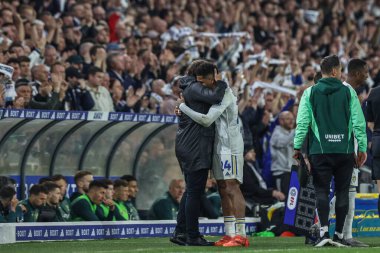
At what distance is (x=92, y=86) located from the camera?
21.2 m

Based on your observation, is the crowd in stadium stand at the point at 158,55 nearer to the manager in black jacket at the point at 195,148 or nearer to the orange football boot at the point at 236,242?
the manager in black jacket at the point at 195,148

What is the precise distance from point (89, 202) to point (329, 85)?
5.42 m

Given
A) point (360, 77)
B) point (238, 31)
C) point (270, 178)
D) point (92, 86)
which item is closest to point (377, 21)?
point (238, 31)

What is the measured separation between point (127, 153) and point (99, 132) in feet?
3.36

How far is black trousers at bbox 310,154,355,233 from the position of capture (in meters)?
14.4

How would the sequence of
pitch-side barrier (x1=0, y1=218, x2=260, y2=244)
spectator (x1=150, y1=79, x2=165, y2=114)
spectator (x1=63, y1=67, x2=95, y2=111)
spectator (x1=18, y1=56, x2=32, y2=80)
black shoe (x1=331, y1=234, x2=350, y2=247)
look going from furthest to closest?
spectator (x1=150, y1=79, x2=165, y2=114) → spectator (x1=63, y1=67, x2=95, y2=111) → spectator (x1=18, y1=56, x2=32, y2=80) → pitch-side barrier (x1=0, y1=218, x2=260, y2=244) → black shoe (x1=331, y1=234, x2=350, y2=247)

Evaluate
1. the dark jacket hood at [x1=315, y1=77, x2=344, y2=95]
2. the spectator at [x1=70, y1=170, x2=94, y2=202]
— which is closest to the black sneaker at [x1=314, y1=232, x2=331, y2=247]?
the dark jacket hood at [x1=315, y1=77, x2=344, y2=95]

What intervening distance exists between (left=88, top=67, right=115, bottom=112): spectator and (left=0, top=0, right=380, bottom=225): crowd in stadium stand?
22 mm

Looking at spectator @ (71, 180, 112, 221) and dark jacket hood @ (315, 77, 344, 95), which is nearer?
dark jacket hood @ (315, 77, 344, 95)

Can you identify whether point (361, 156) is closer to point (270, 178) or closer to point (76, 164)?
point (76, 164)

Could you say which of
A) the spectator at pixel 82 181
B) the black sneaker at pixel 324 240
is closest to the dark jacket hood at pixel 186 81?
the black sneaker at pixel 324 240

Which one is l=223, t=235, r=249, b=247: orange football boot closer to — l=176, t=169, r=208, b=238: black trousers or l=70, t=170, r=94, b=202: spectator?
l=176, t=169, r=208, b=238: black trousers

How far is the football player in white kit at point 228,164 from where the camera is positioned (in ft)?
48.7

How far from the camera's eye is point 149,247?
48.9 feet
